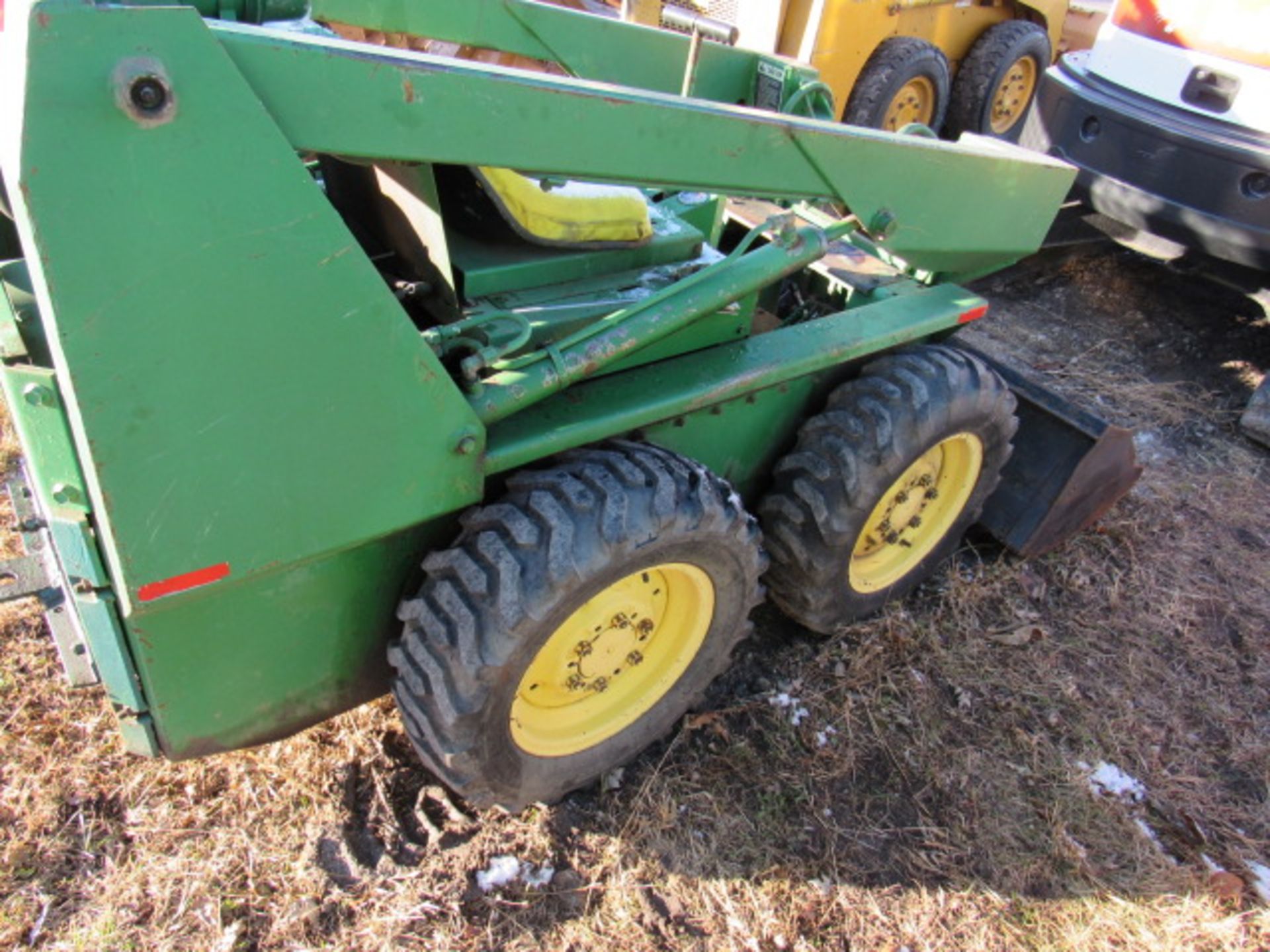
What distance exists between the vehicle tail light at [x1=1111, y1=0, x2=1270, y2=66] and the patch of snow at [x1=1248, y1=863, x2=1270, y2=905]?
10.2 ft

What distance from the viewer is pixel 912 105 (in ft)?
19.7

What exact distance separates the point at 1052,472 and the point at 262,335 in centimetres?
268

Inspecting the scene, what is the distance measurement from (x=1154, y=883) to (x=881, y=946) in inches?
31.8

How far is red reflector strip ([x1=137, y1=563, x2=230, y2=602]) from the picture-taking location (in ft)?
5.49

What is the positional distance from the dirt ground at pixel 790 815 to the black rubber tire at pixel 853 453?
0.33 meters

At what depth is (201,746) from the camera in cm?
207

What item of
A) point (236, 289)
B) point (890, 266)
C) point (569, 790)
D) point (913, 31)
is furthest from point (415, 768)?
point (913, 31)

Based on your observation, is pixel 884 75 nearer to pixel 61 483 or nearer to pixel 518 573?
pixel 518 573

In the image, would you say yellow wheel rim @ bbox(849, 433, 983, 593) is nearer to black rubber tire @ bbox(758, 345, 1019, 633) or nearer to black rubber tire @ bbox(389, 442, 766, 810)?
black rubber tire @ bbox(758, 345, 1019, 633)

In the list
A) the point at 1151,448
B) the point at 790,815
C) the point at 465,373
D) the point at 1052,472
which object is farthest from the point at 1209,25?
the point at 465,373

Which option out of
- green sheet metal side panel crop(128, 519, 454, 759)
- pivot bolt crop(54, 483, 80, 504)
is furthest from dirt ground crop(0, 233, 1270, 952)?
pivot bolt crop(54, 483, 80, 504)

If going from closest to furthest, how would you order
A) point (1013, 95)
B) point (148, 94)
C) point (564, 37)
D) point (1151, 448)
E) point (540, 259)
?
point (148, 94) < point (540, 259) < point (564, 37) < point (1151, 448) < point (1013, 95)

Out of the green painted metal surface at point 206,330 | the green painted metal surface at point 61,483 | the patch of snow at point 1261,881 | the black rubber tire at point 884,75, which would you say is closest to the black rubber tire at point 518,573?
the green painted metal surface at point 206,330

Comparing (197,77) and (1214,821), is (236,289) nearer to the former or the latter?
(197,77)
